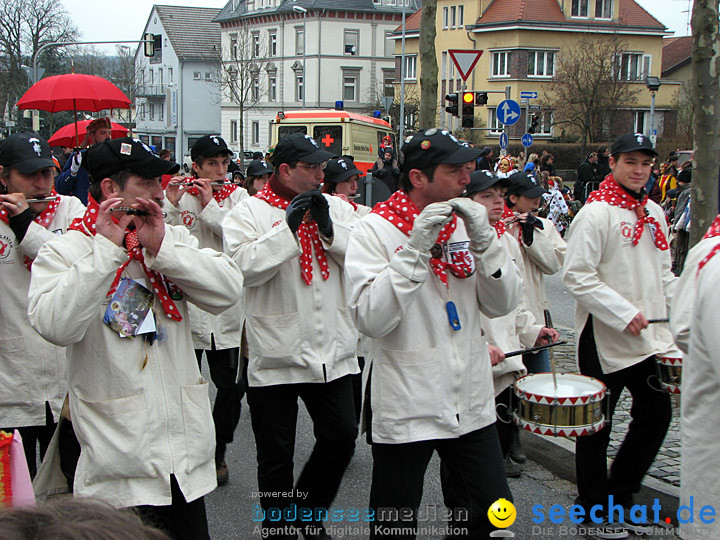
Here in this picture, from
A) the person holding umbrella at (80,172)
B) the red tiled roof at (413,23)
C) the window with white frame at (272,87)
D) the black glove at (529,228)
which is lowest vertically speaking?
the black glove at (529,228)

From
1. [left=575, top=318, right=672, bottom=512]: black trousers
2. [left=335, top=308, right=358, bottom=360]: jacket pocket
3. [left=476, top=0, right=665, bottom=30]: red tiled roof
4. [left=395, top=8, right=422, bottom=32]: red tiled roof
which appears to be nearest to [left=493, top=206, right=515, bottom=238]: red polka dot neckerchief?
[left=575, top=318, right=672, bottom=512]: black trousers

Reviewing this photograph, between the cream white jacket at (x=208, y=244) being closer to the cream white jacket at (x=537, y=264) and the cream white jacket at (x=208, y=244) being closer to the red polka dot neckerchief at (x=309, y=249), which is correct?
the red polka dot neckerchief at (x=309, y=249)

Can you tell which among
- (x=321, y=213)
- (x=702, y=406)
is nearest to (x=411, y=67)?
(x=321, y=213)

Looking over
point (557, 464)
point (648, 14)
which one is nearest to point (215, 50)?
point (648, 14)

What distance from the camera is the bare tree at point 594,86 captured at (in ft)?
157

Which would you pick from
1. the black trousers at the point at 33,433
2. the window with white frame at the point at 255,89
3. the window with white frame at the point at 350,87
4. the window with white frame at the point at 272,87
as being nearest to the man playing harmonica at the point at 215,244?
the black trousers at the point at 33,433

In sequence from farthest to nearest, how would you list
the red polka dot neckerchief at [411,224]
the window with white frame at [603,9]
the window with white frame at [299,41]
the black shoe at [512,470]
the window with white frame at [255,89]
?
the window with white frame at [299,41] < the window with white frame at [255,89] < the window with white frame at [603,9] < the black shoe at [512,470] < the red polka dot neckerchief at [411,224]

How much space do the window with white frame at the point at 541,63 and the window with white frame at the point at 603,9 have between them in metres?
6.13

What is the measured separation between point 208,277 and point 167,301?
19 cm

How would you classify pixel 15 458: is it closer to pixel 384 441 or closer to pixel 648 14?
pixel 384 441

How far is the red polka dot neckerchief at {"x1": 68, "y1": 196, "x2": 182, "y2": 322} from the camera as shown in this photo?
10.2 ft

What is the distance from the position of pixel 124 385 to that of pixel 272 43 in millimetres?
70914

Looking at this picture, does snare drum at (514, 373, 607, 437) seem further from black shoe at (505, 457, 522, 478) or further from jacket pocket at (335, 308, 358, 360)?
black shoe at (505, 457, 522, 478)

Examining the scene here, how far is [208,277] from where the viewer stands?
320cm
